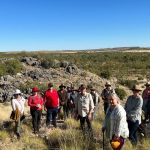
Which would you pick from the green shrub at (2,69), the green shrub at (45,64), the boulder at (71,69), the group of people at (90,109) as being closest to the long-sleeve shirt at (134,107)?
the group of people at (90,109)

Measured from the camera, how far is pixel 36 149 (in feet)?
35.9

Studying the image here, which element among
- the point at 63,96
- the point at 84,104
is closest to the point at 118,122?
the point at 84,104

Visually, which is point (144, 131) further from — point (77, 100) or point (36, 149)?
point (36, 149)

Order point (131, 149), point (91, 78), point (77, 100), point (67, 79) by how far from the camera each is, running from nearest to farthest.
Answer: point (131, 149)
point (77, 100)
point (67, 79)
point (91, 78)

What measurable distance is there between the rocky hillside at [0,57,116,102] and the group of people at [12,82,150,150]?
9122mm

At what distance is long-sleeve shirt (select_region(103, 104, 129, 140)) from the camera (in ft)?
28.6

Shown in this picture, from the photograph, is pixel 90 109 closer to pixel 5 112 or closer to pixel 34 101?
pixel 34 101

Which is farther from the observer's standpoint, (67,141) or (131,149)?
(67,141)

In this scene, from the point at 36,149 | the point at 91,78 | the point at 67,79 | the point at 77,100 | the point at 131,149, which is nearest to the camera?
the point at 131,149

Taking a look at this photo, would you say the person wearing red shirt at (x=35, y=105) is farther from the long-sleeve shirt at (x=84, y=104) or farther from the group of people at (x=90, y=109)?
the long-sleeve shirt at (x=84, y=104)

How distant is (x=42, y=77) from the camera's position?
30.2m

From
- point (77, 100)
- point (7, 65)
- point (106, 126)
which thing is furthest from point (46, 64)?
point (106, 126)

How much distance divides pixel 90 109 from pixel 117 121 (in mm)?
2807

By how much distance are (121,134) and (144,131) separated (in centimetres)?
303
